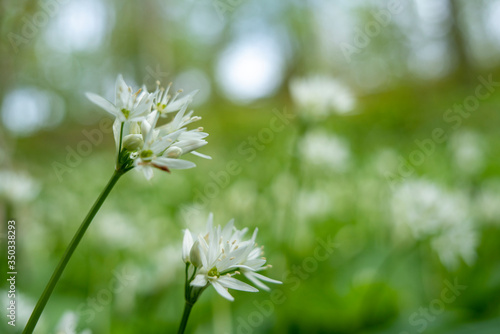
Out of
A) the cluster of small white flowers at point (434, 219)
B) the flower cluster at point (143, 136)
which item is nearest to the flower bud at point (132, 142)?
the flower cluster at point (143, 136)

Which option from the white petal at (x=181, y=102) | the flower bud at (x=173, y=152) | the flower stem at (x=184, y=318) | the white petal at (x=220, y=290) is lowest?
the flower stem at (x=184, y=318)

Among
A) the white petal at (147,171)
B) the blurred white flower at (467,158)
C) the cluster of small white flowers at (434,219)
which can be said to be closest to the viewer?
the white petal at (147,171)

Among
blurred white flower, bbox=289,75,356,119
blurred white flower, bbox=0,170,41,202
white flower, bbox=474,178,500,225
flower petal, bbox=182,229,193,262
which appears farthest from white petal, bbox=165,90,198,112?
white flower, bbox=474,178,500,225

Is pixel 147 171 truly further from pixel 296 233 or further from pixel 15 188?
pixel 296 233

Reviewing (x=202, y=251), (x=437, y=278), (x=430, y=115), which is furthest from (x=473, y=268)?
(x=430, y=115)

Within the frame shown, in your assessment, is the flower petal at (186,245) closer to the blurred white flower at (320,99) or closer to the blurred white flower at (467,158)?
the blurred white flower at (320,99)

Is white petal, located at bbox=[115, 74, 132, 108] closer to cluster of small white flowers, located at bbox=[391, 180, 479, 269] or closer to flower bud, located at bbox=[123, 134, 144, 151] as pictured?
flower bud, located at bbox=[123, 134, 144, 151]

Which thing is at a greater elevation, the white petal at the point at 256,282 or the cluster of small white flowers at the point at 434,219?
the cluster of small white flowers at the point at 434,219

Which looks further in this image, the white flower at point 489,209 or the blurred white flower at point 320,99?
the white flower at point 489,209
